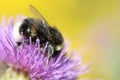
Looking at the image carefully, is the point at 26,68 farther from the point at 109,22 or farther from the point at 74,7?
the point at 74,7

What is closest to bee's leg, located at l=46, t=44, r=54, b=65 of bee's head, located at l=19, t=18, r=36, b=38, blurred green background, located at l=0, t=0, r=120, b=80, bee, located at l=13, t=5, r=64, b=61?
bee, located at l=13, t=5, r=64, b=61

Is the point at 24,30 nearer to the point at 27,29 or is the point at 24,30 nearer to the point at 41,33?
the point at 27,29

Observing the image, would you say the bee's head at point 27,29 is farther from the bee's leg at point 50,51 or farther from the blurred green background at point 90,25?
the blurred green background at point 90,25

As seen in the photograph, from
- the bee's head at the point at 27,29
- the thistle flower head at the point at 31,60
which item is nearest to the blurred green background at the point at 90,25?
the thistle flower head at the point at 31,60

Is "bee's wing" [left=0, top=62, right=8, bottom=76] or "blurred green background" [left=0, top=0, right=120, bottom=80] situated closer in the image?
"bee's wing" [left=0, top=62, right=8, bottom=76]

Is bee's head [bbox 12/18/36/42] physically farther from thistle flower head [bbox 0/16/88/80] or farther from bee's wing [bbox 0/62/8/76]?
bee's wing [bbox 0/62/8/76]

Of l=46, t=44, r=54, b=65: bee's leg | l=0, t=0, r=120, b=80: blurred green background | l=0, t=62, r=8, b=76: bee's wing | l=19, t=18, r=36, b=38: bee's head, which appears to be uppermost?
l=0, t=0, r=120, b=80: blurred green background

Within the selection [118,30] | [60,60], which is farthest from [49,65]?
[118,30]
